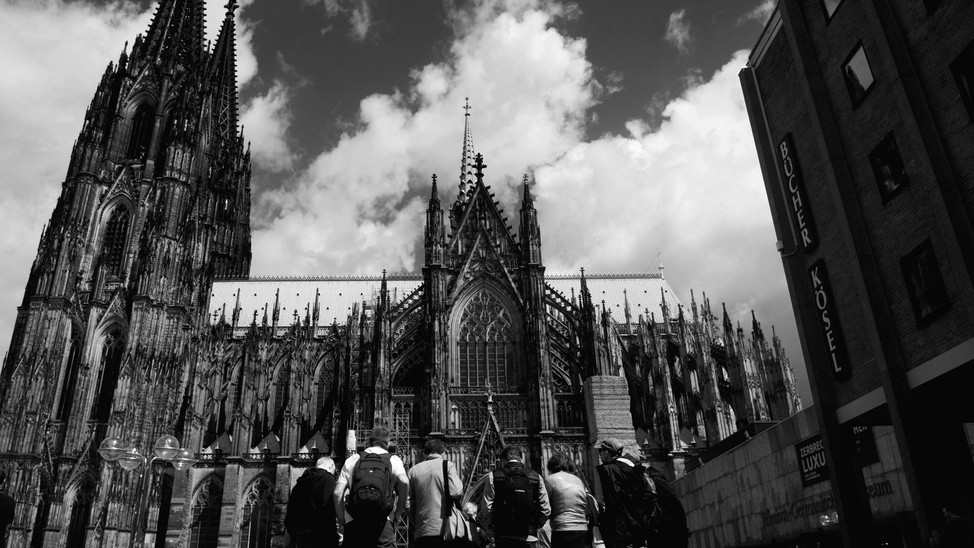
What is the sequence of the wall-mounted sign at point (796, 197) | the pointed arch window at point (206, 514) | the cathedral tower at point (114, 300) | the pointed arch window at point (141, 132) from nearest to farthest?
the wall-mounted sign at point (796, 197) < the pointed arch window at point (206, 514) < the cathedral tower at point (114, 300) < the pointed arch window at point (141, 132)

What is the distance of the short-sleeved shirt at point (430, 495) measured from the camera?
8.43 meters

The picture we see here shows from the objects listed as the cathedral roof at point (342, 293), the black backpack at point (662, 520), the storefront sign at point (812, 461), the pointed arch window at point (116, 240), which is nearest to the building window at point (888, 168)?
the storefront sign at point (812, 461)

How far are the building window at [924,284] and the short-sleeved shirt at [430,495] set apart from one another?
32.5 ft

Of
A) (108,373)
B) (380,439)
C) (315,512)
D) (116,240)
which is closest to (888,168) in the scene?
(380,439)

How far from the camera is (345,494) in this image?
8.37m

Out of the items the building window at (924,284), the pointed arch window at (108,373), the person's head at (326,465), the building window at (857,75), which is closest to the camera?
the person's head at (326,465)

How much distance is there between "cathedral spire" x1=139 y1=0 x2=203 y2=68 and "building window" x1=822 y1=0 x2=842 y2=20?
48.3 m

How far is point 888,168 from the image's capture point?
14828mm

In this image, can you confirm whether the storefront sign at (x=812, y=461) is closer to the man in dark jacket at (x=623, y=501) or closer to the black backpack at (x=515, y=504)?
the man in dark jacket at (x=623, y=501)

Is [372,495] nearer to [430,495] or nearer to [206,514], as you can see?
[430,495]

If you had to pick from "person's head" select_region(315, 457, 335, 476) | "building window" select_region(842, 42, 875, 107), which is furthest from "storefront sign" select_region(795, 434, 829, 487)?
"person's head" select_region(315, 457, 335, 476)

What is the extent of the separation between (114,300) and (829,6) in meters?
39.9

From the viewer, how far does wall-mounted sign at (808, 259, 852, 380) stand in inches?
645

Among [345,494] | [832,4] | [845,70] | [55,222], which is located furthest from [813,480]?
[55,222]
